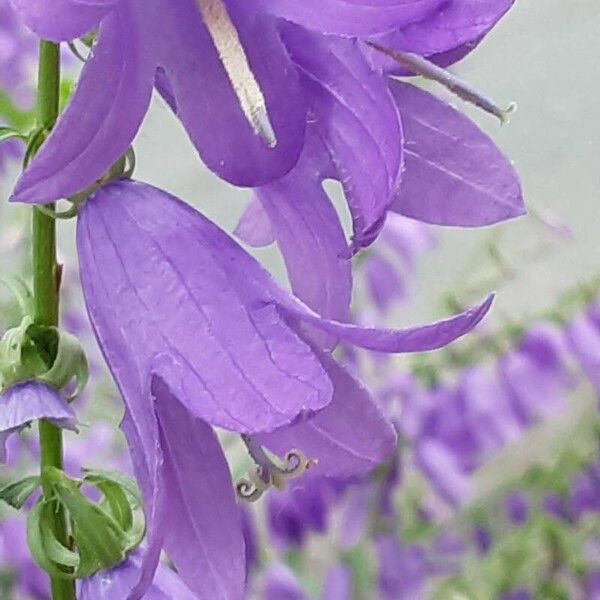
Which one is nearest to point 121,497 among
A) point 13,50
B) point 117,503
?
point 117,503

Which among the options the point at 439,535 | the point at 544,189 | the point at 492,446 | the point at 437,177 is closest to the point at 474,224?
the point at 437,177

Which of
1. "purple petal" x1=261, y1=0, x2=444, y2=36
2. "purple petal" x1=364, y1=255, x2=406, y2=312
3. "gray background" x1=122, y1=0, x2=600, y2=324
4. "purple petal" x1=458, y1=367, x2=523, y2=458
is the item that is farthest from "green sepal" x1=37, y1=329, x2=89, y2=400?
"gray background" x1=122, y1=0, x2=600, y2=324

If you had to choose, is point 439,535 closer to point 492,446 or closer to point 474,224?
point 492,446

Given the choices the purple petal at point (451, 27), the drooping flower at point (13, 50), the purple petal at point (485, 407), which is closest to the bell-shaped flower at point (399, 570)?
the purple petal at point (485, 407)

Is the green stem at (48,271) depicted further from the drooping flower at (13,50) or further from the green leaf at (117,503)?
the drooping flower at (13,50)

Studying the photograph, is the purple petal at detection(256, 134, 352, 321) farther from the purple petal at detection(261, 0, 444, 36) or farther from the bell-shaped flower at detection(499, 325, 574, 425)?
the bell-shaped flower at detection(499, 325, 574, 425)

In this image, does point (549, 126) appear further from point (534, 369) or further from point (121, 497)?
point (121, 497)
